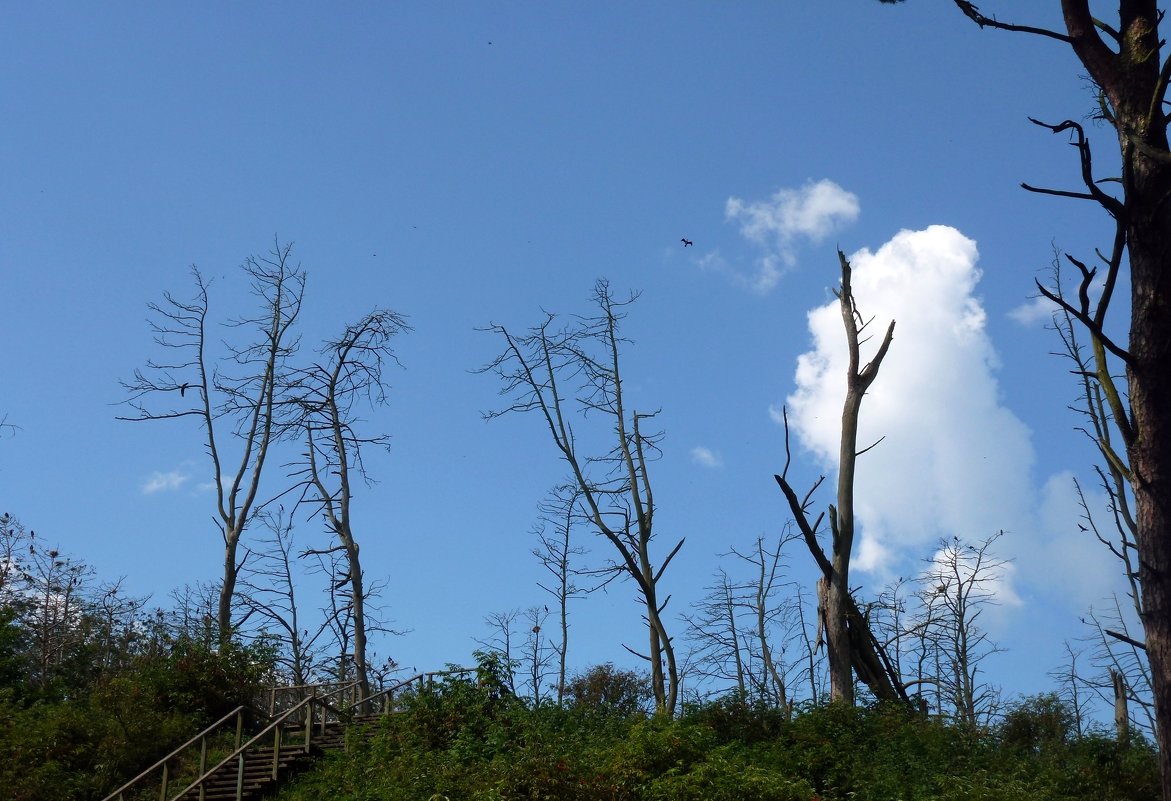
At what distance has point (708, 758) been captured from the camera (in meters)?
11.7

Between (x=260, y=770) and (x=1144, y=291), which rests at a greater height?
(x=1144, y=291)

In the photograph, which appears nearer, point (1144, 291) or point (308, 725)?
point (1144, 291)

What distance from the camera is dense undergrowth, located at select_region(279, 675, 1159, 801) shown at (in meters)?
11.0

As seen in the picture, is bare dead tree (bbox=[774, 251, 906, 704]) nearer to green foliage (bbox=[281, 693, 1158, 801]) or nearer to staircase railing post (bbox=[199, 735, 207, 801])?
green foliage (bbox=[281, 693, 1158, 801])

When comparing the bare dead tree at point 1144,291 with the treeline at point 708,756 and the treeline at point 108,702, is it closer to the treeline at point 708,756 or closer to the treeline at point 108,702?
the treeline at point 708,756

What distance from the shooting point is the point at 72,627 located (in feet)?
101

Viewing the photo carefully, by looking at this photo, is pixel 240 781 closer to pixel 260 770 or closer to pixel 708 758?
pixel 260 770

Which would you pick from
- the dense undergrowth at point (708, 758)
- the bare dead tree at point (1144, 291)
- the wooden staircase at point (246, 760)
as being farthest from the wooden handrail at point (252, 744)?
the bare dead tree at point (1144, 291)

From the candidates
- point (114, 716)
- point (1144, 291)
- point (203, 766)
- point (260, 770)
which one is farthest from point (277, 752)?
point (1144, 291)

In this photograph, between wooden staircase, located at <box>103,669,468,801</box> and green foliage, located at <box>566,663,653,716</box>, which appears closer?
wooden staircase, located at <box>103,669,468,801</box>

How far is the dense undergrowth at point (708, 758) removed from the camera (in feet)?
36.0

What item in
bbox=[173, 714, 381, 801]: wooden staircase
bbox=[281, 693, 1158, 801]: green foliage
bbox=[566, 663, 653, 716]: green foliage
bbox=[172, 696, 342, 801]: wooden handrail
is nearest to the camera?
bbox=[281, 693, 1158, 801]: green foliage

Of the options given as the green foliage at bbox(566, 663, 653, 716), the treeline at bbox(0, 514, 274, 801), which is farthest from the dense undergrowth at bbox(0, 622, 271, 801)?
the green foliage at bbox(566, 663, 653, 716)

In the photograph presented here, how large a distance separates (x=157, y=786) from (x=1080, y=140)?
18.0 metres
